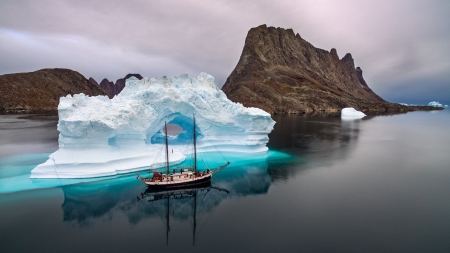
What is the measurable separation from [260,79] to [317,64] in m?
67.7

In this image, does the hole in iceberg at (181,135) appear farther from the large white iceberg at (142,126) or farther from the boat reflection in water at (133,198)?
the boat reflection in water at (133,198)

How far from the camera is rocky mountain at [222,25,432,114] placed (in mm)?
111375

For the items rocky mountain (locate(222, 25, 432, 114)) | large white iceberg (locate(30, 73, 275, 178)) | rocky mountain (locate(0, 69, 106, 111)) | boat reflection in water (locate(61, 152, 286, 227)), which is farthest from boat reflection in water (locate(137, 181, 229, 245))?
rocky mountain (locate(0, 69, 106, 111))

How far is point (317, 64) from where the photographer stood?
170625 mm

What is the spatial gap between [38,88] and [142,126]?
127604mm

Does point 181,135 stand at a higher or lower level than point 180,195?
higher

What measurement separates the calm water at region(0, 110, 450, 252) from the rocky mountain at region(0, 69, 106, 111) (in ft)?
345

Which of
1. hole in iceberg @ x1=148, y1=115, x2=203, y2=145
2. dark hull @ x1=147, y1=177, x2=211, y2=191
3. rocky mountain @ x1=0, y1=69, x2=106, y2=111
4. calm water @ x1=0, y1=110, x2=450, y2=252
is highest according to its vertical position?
rocky mountain @ x1=0, y1=69, x2=106, y2=111

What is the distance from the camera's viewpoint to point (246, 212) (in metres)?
15.7

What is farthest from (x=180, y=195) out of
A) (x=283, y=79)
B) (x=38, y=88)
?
(x=38, y=88)

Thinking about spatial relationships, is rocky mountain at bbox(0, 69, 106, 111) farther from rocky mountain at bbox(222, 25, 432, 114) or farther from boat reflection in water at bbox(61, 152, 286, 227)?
boat reflection in water at bbox(61, 152, 286, 227)

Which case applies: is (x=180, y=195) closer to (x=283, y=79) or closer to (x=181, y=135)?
(x=181, y=135)

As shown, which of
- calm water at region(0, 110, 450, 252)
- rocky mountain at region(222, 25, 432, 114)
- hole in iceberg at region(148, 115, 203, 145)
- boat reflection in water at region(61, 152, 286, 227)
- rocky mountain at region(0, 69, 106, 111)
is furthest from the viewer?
rocky mountain at region(222, 25, 432, 114)

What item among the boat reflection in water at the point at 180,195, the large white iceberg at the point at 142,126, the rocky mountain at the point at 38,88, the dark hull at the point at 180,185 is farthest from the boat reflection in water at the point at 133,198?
the rocky mountain at the point at 38,88
